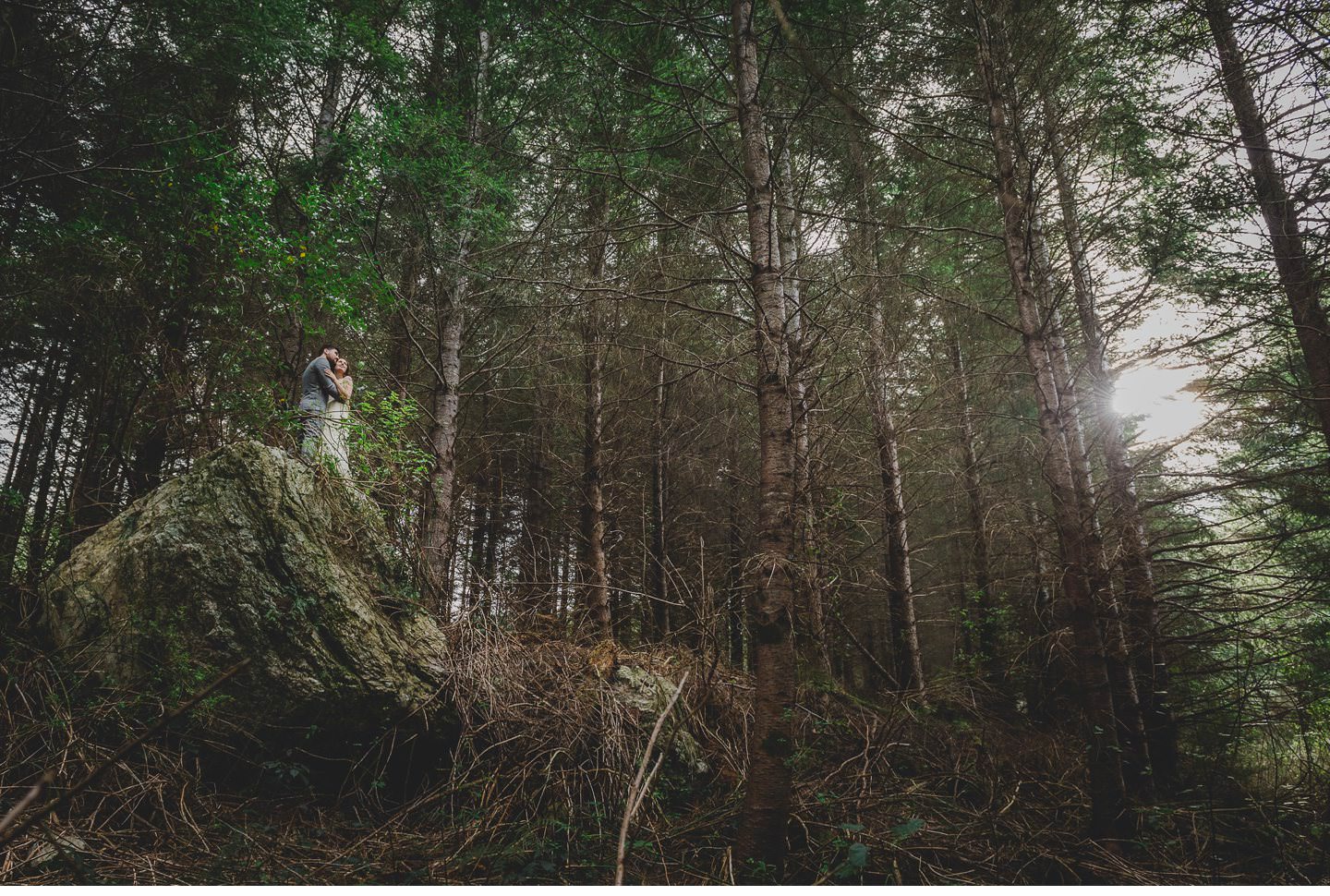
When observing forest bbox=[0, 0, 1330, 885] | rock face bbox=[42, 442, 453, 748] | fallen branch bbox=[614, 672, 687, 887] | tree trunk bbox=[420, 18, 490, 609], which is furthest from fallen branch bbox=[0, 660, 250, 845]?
tree trunk bbox=[420, 18, 490, 609]

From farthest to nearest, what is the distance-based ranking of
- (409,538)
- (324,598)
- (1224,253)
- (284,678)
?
1. (1224,253)
2. (409,538)
3. (324,598)
4. (284,678)

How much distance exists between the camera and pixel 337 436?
568 centimetres

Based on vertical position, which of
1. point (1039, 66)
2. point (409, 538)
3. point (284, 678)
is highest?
point (1039, 66)

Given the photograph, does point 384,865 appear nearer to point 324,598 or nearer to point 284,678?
point 284,678

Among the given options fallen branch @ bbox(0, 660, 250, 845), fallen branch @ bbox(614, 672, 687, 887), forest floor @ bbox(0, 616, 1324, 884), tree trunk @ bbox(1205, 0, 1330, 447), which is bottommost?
forest floor @ bbox(0, 616, 1324, 884)

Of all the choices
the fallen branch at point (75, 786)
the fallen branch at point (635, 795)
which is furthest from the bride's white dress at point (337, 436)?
the fallen branch at point (75, 786)

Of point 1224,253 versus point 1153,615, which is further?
point 1153,615

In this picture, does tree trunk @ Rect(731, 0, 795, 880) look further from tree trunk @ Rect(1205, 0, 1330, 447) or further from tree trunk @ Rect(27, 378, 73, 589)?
tree trunk @ Rect(27, 378, 73, 589)

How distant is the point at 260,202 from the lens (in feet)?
21.5

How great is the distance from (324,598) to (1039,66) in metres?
7.20

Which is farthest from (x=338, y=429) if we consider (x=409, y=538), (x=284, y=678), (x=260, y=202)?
(x=260, y=202)

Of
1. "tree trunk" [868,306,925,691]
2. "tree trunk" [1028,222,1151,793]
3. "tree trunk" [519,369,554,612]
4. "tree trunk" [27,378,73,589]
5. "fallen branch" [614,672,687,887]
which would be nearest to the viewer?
"fallen branch" [614,672,687,887]

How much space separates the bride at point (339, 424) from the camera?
538cm

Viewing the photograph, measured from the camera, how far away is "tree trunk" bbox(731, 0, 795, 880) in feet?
9.98
